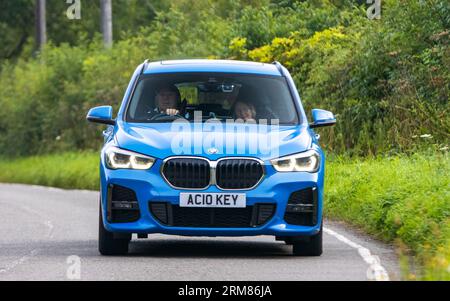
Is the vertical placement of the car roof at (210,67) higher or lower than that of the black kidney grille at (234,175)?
higher

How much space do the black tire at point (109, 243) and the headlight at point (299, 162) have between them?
1571 millimetres

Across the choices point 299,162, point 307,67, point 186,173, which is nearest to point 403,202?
point 299,162

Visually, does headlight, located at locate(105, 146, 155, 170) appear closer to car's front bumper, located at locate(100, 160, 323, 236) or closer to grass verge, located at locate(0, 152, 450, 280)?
car's front bumper, located at locate(100, 160, 323, 236)

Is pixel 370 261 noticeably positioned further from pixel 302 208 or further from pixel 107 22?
pixel 107 22

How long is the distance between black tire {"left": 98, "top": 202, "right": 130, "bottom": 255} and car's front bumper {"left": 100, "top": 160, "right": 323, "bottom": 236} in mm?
199

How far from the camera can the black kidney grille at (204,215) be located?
42.0ft

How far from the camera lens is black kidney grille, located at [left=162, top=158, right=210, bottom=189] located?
12805 mm

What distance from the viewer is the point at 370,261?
12586mm

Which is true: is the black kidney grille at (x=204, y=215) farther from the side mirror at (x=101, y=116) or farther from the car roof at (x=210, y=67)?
the car roof at (x=210, y=67)

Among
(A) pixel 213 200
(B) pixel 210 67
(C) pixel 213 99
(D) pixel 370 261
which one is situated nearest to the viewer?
(D) pixel 370 261

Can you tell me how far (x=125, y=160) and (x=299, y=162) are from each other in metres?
1.57

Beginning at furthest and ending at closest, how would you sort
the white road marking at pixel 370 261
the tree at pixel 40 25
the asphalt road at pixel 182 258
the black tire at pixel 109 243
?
the tree at pixel 40 25, the black tire at pixel 109 243, the asphalt road at pixel 182 258, the white road marking at pixel 370 261

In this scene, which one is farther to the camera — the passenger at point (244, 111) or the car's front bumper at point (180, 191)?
the passenger at point (244, 111)

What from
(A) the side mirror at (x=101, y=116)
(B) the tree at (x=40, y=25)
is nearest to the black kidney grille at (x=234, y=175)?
(A) the side mirror at (x=101, y=116)
